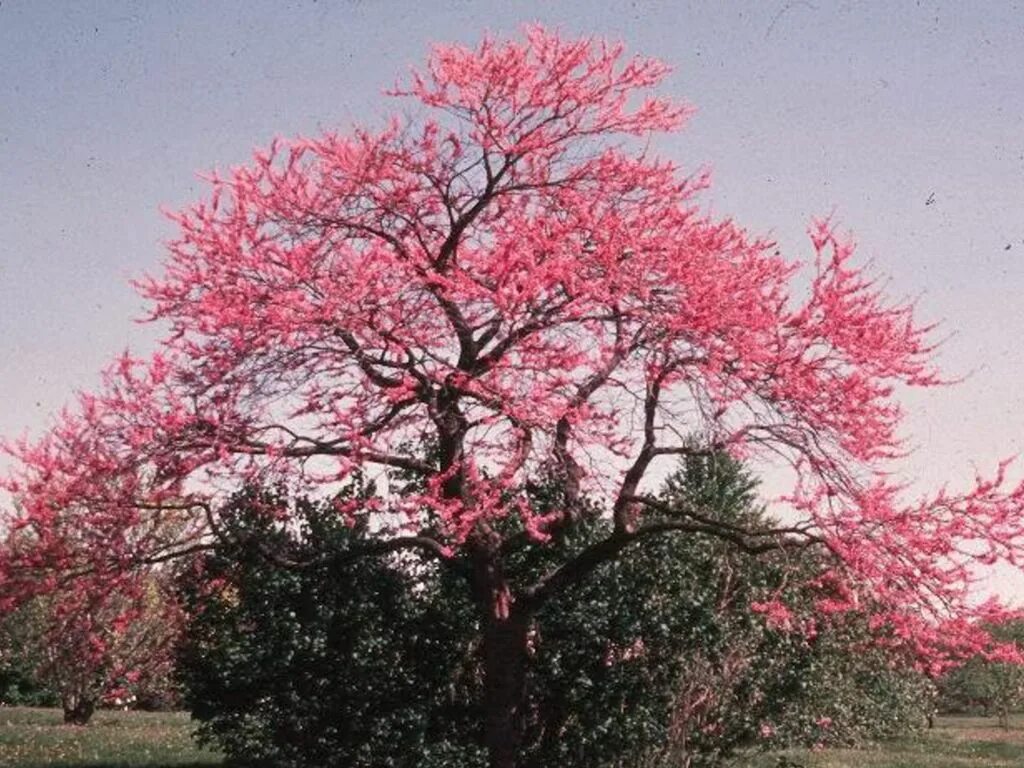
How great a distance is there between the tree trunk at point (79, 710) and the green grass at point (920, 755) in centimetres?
1926

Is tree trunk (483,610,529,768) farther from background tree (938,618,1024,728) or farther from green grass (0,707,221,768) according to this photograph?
background tree (938,618,1024,728)

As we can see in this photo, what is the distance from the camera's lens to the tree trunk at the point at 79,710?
93.3 feet

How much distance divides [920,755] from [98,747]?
22.5m

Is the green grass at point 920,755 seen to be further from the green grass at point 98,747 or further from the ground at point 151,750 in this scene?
the green grass at point 98,747

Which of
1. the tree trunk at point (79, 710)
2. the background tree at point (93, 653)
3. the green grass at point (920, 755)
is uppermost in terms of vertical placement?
the background tree at point (93, 653)

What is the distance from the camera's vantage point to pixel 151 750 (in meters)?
19.6

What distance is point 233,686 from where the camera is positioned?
14656 millimetres

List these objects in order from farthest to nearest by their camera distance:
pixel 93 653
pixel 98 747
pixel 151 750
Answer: pixel 93 653 < pixel 151 750 < pixel 98 747

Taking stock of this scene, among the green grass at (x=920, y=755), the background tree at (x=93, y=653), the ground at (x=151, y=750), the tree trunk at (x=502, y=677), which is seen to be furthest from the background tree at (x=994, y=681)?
the tree trunk at (x=502, y=677)

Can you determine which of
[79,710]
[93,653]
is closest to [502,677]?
[93,653]

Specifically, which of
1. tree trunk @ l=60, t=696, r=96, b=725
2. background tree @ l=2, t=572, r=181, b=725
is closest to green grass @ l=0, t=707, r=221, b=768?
background tree @ l=2, t=572, r=181, b=725

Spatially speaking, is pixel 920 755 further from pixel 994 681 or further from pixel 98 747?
pixel 994 681

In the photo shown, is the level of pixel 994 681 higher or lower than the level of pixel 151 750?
higher

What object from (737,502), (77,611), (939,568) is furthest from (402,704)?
(737,502)
